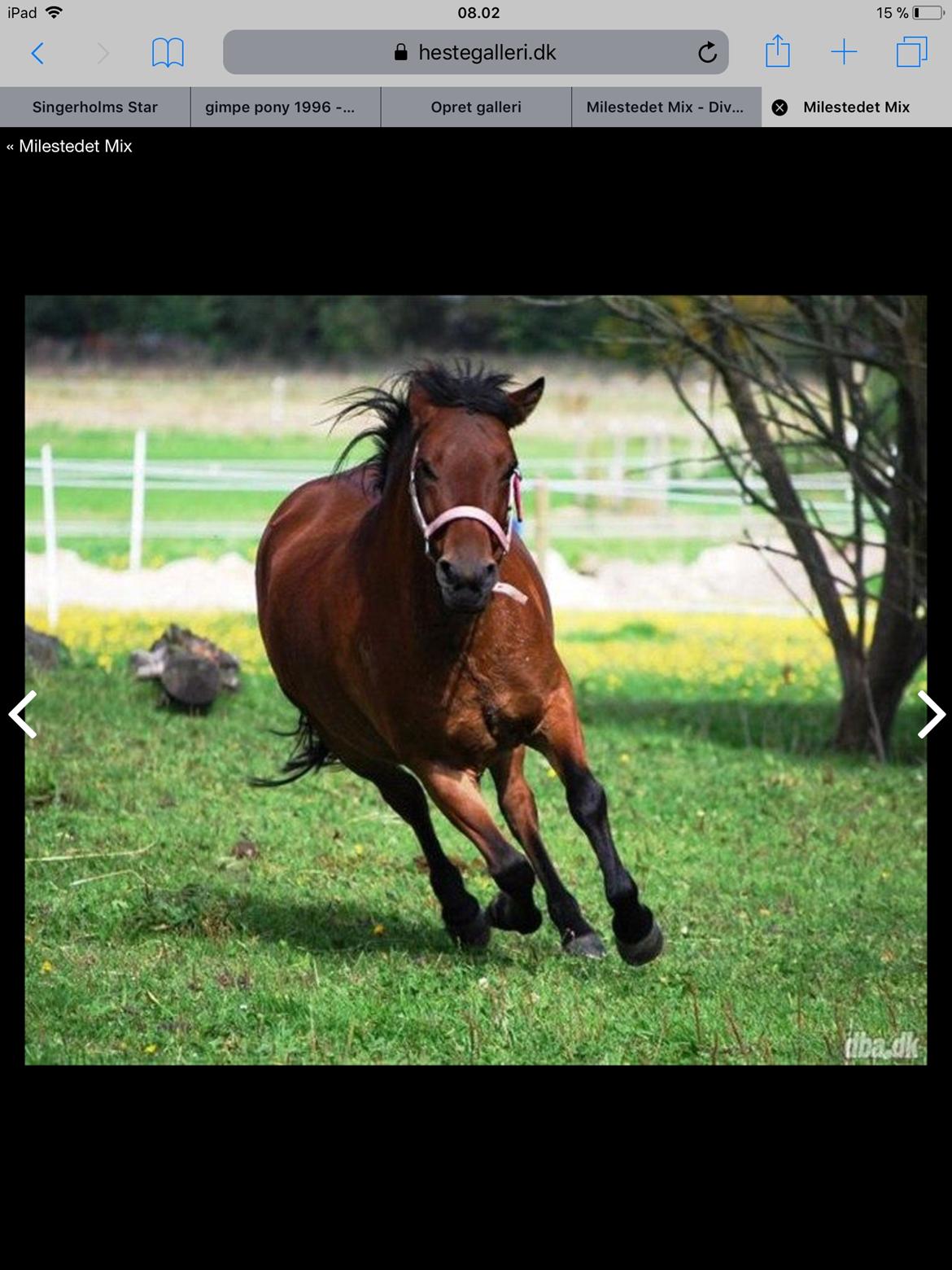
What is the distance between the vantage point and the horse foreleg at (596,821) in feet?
18.7

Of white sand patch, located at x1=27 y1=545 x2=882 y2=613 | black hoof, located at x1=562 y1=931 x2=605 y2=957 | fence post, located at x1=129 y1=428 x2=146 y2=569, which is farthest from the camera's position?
white sand patch, located at x1=27 y1=545 x2=882 y2=613

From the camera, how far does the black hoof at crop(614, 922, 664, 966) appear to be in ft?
19.1

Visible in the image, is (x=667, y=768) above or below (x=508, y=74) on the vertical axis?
below

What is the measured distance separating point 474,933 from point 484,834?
2.69 feet

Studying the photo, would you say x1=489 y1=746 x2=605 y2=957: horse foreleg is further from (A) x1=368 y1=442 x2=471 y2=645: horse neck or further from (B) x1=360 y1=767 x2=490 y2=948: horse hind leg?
(A) x1=368 y1=442 x2=471 y2=645: horse neck

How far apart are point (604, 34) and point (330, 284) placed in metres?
1.04

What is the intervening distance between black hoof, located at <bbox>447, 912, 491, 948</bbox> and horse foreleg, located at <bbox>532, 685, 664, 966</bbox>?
0.78 meters

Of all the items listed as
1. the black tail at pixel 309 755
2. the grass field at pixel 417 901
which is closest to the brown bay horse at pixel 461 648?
the grass field at pixel 417 901

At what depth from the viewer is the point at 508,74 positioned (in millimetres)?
4215

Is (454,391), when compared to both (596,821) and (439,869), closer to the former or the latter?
(596,821)

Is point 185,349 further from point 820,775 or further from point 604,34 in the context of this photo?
point 604,34

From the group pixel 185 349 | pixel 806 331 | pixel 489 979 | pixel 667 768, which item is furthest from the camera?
pixel 185 349

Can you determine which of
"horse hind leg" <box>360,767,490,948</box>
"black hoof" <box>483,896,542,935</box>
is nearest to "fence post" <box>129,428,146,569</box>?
"horse hind leg" <box>360,767,490,948</box>

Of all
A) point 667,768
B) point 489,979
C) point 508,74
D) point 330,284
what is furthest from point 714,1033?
point 667,768
